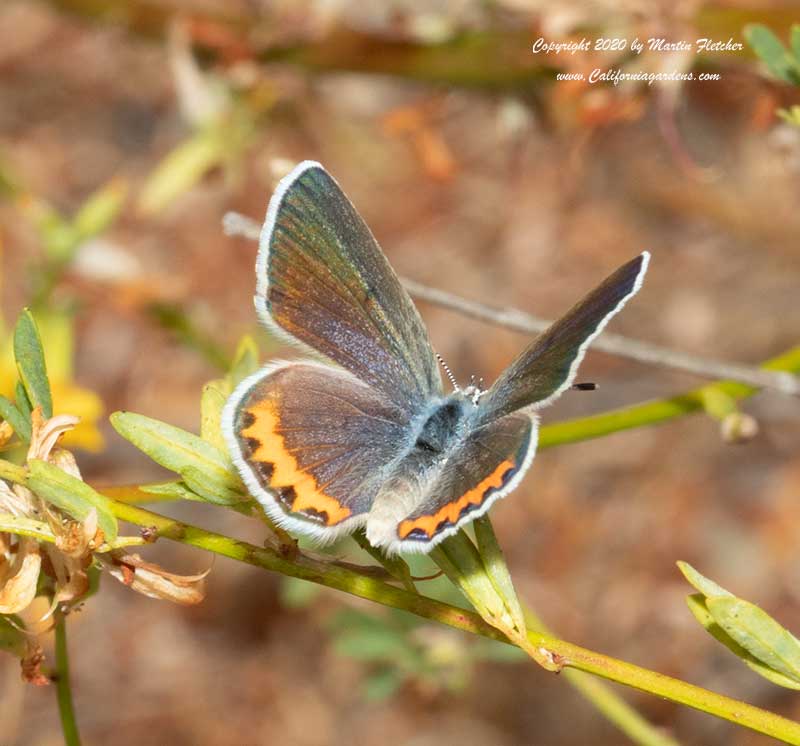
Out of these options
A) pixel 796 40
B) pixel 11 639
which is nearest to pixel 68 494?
pixel 11 639

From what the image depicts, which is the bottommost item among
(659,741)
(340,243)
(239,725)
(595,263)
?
(239,725)

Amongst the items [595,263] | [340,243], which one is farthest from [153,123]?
[340,243]

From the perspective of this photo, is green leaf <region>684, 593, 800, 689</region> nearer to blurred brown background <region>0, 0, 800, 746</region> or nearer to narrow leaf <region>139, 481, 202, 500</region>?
narrow leaf <region>139, 481, 202, 500</region>

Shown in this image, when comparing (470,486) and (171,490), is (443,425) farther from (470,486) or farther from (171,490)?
(171,490)

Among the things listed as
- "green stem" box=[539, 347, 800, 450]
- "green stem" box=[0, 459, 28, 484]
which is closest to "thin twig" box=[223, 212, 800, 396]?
"green stem" box=[539, 347, 800, 450]

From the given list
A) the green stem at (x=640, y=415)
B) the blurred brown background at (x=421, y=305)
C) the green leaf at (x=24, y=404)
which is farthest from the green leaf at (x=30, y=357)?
the blurred brown background at (x=421, y=305)

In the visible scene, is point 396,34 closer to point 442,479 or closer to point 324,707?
point 442,479
